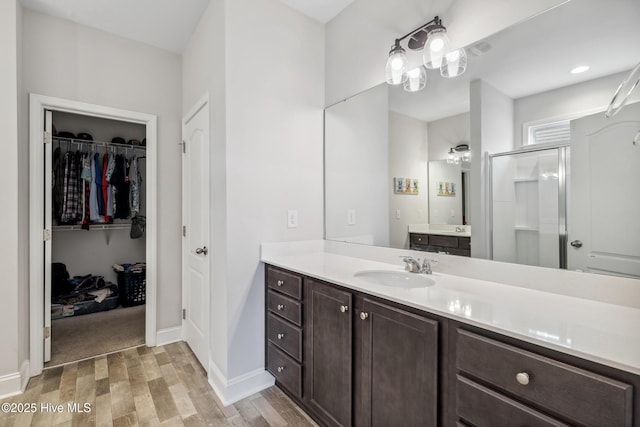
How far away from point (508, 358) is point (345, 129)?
5.92 feet

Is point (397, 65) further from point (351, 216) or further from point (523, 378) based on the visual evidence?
point (523, 378)

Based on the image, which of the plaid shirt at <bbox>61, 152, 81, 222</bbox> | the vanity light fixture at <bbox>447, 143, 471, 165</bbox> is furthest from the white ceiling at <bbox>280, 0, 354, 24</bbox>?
the plaid shirt at <bbox>61, 152, 81, 222</bbox>

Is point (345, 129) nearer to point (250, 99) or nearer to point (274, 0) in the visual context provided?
point (250, 99)

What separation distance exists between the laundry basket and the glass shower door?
3.77m

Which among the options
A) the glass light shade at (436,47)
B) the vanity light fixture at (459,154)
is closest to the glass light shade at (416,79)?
the glass light shade at (436,47)

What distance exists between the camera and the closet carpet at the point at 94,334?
8.36ft

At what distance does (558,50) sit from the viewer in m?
1.25

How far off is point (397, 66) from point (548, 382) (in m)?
1.64

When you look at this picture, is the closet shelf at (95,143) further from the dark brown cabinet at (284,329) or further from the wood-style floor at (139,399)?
the dark brown cabinet at (284,329)

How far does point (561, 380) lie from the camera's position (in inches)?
30.8

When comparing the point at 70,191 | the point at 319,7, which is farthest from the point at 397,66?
the point at 70,191

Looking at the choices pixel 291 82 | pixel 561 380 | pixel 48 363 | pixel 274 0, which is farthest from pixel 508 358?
pixel 48 363

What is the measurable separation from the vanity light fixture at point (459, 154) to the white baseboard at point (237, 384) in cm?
184

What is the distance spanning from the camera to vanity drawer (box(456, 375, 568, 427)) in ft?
2.71
